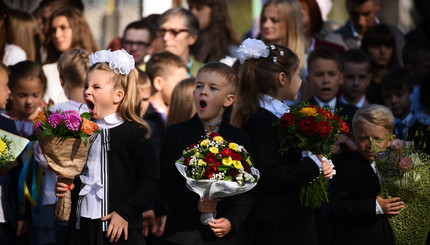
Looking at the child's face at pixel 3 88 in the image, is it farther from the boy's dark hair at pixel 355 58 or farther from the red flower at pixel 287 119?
the boy's dark hair at pixel 355 58

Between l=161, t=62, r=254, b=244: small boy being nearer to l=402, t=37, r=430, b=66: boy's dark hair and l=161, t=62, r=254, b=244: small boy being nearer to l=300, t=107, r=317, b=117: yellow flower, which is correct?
l=300, t=107, r=317, b=117: yellow flower

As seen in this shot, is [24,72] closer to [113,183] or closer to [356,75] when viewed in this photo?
[113,183]

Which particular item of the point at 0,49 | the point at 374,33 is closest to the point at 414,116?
the point at 374,33

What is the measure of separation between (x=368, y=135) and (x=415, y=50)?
323 cm

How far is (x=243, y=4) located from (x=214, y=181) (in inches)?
376

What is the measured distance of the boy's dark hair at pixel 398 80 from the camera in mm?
7961

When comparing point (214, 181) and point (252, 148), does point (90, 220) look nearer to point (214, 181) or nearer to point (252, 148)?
point (214, 181)

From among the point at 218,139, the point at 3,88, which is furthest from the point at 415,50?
the point at 3,88

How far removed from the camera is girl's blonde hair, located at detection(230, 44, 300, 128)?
225 inches

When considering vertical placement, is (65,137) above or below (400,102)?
below

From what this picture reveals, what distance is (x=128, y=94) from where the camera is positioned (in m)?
5.55

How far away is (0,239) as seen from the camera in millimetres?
6641

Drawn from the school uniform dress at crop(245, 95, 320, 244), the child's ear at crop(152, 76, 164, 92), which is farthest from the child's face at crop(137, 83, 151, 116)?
the school uniform dress at crop(245, 95, 320, 244)

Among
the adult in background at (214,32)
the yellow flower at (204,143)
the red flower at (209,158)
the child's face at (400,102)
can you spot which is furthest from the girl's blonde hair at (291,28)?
the red flower at (209,158)
